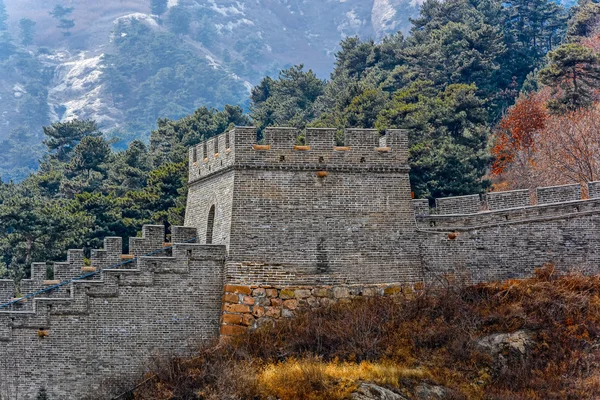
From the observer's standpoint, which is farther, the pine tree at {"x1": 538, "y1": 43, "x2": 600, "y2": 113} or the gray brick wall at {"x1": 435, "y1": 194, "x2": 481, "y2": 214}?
Result: the pine tree at {"x1": 538, "y1": 43, "x2": 600, "y2": 113}

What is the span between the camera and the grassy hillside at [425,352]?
1130 inches

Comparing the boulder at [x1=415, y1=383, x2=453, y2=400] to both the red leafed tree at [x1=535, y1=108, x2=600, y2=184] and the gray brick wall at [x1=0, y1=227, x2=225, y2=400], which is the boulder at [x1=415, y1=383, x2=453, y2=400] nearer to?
the gray brick wall at [x1=0, y1=227, x2=225, y2=400]

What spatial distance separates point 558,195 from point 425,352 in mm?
7128

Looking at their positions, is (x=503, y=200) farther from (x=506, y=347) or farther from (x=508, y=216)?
(x=506, y=347)

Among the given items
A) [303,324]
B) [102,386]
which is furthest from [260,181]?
[102,386]

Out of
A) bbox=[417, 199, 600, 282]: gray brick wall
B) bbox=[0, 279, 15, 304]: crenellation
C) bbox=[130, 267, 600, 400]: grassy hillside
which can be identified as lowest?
bbox=[130, 267, 600, 400]: grassy hillside

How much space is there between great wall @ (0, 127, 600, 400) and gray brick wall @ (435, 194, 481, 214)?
0.03m

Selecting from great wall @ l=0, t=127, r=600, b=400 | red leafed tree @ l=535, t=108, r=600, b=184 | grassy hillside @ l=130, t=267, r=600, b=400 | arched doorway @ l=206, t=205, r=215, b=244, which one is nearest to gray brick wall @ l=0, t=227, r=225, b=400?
great wall @ l=0, t=127, r=600, b=400

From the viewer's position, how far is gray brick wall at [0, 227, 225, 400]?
3172 cm

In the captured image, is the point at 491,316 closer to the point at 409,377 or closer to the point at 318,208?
the point at 409,377

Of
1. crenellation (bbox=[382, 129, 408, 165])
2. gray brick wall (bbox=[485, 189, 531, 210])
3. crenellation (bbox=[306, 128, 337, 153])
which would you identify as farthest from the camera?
gray brick wall (bbox=[485, 189, 531, 210])

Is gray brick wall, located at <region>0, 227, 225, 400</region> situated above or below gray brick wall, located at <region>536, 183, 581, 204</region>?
below

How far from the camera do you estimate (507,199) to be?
3378 centimetres

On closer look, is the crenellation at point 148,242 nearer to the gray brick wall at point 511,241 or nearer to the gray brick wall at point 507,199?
Result: the gray brick wall at point 511,241
